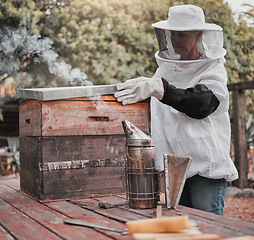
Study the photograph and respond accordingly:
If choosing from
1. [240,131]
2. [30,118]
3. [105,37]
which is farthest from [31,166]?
[105,37]

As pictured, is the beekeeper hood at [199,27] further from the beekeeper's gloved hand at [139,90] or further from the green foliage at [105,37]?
the green foliage at [105,37]

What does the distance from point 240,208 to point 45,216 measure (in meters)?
4.84

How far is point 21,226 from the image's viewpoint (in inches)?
52.1

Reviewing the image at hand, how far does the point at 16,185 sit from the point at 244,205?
4310mm

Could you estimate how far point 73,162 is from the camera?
192 centimetres

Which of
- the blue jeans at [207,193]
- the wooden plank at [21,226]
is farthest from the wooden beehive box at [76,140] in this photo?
the blue jeans at [207,193]

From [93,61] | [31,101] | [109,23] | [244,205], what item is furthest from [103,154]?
[109,23]

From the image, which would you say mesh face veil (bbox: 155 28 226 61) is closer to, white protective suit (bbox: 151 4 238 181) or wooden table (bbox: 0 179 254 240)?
white protective suit (bbox: 151 4 238 181)

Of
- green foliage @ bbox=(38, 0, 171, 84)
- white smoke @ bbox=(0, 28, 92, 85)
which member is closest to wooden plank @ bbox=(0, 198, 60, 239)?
white smoke @ bbox=(0, 28, 92, 85)

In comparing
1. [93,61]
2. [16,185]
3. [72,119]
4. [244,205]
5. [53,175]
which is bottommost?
[244,205]

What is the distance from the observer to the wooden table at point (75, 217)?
1.18 metres

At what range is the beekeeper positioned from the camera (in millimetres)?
1748

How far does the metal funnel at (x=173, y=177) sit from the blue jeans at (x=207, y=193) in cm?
39

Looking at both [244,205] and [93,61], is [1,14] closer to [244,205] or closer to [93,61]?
[93,61]
